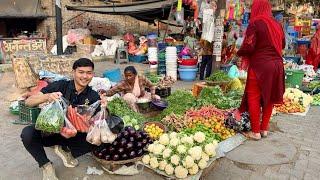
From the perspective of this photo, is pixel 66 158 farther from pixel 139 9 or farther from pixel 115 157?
pixel 139 9

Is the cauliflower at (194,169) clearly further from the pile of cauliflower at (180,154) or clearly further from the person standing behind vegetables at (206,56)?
the person standing behind vegetables at (206,56)

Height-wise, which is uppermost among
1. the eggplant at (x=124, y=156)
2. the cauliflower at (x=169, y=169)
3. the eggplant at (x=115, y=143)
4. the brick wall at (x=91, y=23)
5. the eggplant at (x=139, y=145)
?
the brick wall at (x=91, y=23)

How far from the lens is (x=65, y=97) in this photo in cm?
372

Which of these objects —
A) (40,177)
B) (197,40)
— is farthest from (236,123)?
(197,40)

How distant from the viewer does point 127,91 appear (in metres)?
6.05

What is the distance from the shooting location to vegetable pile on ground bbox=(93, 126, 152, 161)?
3.88 m

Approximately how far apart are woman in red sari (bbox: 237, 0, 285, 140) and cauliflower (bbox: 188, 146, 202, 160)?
1.83 m

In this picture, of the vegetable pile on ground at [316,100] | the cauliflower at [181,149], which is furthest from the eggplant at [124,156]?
the vegetable pile on ground at [316,100]

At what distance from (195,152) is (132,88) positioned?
2625mm

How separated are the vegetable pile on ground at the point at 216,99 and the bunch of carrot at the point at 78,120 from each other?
280 cm

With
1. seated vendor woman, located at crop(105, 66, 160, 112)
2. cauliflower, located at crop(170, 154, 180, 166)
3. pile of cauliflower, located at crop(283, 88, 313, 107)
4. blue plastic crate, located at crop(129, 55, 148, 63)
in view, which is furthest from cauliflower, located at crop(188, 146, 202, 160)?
blue plastic crate, located at crop(129, 55, 148, 63)

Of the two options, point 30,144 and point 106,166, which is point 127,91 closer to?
point 106,166

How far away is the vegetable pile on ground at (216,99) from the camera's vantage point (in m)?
6.21

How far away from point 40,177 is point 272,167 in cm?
276
